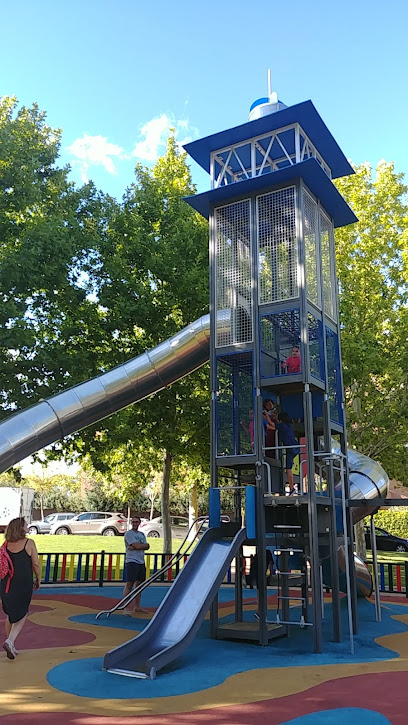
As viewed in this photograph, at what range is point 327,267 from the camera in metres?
12.7

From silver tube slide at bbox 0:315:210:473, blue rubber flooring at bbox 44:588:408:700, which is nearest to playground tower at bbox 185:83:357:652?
blue rubber flooring at bbox 44:588:408:700

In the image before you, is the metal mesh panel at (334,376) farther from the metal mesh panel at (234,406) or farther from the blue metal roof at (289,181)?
the blue metal roof at (289,181)

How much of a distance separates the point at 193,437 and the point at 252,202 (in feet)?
35.9

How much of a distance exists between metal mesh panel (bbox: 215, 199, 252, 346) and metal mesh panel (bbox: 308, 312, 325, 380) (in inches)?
48.9

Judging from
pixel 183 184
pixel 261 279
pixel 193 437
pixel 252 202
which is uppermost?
pixel 183 184

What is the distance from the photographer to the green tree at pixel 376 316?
23.1m

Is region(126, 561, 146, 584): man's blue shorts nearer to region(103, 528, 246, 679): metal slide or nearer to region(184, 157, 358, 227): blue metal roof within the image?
region(103, 528, 246, 679): metal slide

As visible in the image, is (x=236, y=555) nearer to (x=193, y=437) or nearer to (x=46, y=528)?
(x=193, y=437)

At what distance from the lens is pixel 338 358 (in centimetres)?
1255

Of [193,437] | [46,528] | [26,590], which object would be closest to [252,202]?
[26,590]

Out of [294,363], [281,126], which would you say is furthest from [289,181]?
[294,363]

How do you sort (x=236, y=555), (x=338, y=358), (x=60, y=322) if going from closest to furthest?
(x=236, y=555), (x=338, y=358), (x=60, y=322)

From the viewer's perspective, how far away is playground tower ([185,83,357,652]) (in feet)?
34.4

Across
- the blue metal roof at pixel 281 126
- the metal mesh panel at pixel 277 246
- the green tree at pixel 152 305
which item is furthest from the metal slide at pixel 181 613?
the green tree at pixel 152 305
